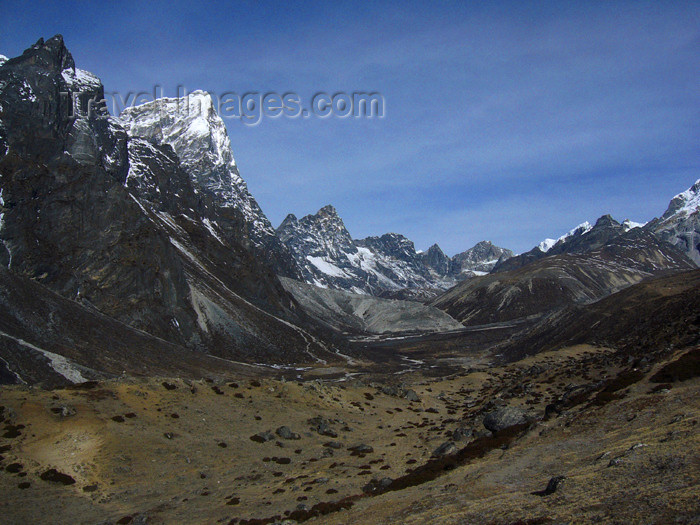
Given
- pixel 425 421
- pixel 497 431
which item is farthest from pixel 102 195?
pixel 497 431

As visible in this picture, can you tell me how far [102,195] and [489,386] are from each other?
118142 mm

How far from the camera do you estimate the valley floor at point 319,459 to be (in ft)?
67.0

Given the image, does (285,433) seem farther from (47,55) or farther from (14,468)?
(47,55)

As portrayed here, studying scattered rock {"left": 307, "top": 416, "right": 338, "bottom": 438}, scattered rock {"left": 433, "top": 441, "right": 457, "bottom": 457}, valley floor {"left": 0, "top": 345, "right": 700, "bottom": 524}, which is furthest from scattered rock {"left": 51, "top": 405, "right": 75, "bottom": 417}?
scattered rock {"left": 433, "top": 441, "right": 457, "bottom": 457}

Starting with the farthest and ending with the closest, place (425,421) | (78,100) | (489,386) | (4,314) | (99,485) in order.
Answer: (78,100), (4,314), (489,386), (425,421), (99,485)

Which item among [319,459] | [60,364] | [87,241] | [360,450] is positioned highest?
[87,241]

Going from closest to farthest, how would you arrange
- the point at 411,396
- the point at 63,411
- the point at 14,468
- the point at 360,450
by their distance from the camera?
the point at 14,468
the point at 63,411
the point at 360,450
the point at 411,396

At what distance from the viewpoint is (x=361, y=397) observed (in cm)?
6575

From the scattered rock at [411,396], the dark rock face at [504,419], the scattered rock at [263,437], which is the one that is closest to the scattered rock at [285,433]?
the scattered rock at [263,437]

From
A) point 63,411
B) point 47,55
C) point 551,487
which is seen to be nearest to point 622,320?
point 551,487

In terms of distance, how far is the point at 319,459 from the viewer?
4194cm

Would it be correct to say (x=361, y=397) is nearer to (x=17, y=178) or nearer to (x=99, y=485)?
(x=99, y=485)

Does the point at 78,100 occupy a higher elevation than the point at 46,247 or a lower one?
higher

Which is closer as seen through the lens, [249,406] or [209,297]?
[249,406]
